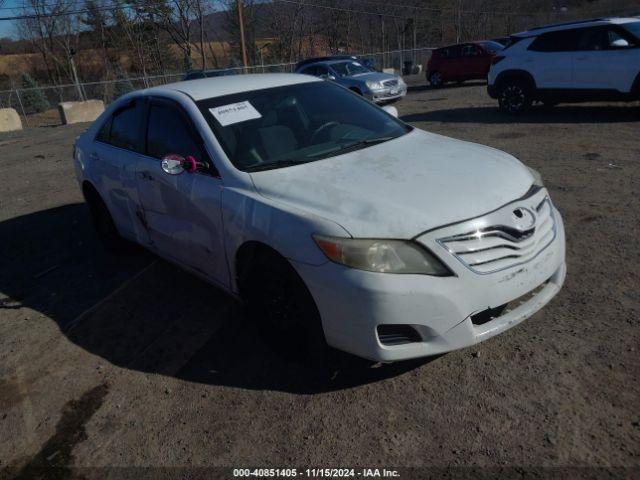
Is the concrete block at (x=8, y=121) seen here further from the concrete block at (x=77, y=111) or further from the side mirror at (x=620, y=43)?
the side mirror at (x=620, y=43)

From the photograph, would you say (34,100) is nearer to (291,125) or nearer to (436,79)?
(436,79)

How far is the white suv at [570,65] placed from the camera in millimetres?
9312

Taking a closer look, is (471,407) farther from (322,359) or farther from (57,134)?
(57,134)

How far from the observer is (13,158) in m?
13.3

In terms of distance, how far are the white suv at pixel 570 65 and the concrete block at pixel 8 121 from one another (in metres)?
19.1

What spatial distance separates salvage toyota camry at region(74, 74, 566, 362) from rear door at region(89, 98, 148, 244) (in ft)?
0.12

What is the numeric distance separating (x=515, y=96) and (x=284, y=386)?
9.92 m

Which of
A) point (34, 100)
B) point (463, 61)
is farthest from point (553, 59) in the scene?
point (34, 100)

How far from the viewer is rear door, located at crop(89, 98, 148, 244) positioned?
14.0 feet

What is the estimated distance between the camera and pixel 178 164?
3324 millimetres

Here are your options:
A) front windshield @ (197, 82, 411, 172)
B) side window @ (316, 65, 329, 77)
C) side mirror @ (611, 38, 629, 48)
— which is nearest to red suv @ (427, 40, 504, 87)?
side window @ (316, 65, 329, 77)

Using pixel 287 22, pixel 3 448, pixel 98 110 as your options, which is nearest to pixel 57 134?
pixel 98 110

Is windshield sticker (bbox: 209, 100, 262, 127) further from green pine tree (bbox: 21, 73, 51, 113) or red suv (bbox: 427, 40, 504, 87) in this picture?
green pine tree (bbox: 21, 73, 51, 113)

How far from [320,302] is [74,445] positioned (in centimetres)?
149
